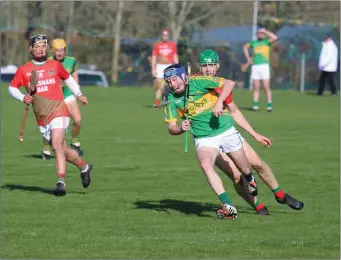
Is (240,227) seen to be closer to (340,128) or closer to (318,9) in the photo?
(340,128)

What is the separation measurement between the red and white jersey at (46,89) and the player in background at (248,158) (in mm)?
2658

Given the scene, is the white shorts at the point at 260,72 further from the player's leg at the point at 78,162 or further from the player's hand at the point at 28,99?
the player's hand at the point at 28,99

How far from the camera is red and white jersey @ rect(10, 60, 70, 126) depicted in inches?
555

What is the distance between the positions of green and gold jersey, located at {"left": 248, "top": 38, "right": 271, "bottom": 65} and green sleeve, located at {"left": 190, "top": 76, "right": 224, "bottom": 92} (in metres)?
18.0

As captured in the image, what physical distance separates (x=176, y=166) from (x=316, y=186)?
3.33m

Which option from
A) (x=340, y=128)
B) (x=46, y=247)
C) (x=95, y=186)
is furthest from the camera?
(x=340, y=128)

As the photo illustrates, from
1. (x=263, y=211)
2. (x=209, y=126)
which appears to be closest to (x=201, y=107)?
(x=209, y=126)

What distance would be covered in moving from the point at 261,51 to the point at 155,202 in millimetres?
16912

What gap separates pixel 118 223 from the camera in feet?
38.1

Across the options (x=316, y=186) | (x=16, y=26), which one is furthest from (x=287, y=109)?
(x=16, y=26)

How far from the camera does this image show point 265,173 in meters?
12.4

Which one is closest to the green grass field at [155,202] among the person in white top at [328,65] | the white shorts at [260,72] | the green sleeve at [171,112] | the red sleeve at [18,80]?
the green sleeve at [171,112]

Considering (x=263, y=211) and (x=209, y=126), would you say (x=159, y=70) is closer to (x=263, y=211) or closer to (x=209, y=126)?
(x=263, y=211)

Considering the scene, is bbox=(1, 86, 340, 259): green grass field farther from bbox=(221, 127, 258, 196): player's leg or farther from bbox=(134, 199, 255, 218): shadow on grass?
bbox=(221, 127, 258, 196): player's leg
